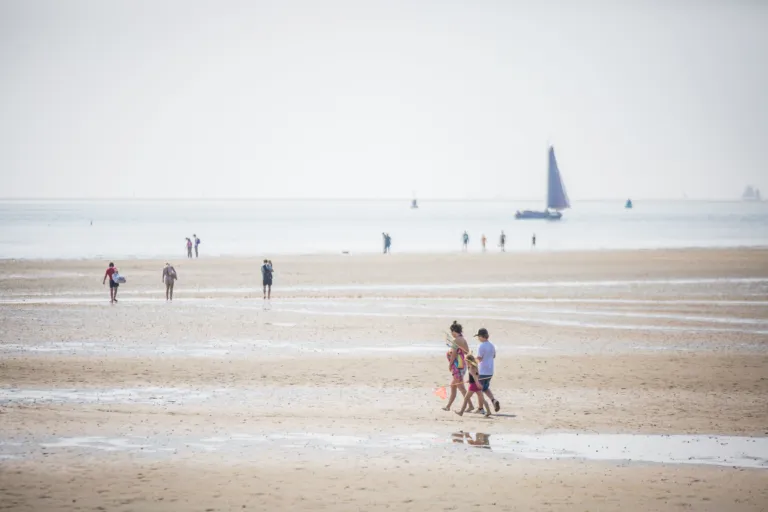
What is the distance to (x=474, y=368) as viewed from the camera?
56.5 ft

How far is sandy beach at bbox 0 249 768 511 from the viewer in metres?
12.5

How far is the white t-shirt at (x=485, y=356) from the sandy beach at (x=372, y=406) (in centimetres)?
A: 93

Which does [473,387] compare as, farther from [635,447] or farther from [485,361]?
[635,447]

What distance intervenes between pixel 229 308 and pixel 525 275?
2362 cm

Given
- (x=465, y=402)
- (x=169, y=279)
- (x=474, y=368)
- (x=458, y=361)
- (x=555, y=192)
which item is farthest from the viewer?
(x=555, y=192)

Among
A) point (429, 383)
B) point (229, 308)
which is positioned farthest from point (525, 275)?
point (429, 383)

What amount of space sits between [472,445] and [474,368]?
2595 mm

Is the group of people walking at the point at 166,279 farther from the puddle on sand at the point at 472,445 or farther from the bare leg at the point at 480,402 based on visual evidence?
the puddle on sand at the point at 472,445

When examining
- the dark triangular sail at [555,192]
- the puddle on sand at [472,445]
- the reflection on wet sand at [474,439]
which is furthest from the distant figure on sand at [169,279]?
the dark triangular sail at [555,192]

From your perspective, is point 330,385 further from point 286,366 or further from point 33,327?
point 33,327

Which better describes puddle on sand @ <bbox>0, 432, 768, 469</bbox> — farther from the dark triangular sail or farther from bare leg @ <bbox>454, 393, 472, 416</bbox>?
the dark triangular sail

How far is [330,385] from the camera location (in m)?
20.3

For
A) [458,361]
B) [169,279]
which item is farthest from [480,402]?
[169,279]

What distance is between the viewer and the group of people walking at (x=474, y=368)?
17.1m
